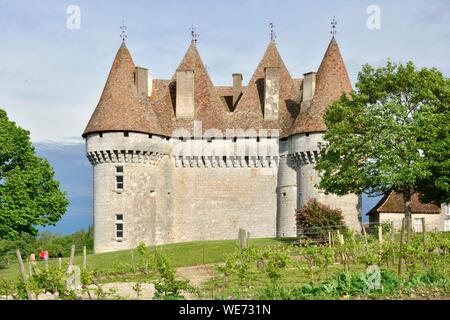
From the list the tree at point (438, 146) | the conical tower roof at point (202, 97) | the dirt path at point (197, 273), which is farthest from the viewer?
the conical tower roof at point (202, 97)

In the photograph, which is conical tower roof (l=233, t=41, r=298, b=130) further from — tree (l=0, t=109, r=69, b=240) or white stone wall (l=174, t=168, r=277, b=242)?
tree (l=0, t=109, r=69, b=240)

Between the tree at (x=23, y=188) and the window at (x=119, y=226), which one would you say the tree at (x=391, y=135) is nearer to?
the window at (x=119, y=226)

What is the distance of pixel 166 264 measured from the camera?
59.8ft

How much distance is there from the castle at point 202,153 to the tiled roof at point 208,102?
0.22 ft

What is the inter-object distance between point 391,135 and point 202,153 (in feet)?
53.5

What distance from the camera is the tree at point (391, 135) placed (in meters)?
33.8

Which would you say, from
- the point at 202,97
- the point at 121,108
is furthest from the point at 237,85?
the point at 121,108

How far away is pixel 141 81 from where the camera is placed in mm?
47031

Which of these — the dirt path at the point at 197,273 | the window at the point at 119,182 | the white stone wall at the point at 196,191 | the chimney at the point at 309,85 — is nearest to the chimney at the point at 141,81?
the white stone wall at the point at 196,191

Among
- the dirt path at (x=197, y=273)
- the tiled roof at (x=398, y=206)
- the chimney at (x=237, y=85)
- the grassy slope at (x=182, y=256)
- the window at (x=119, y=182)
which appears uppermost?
the chimney at (x=237, y=85)

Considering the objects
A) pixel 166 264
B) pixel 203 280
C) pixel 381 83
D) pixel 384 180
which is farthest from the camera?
pixel 381 83
